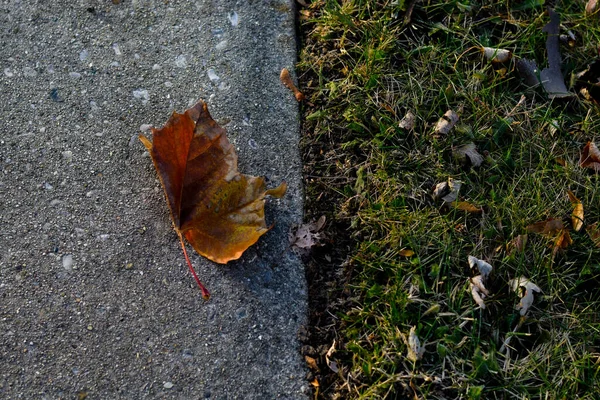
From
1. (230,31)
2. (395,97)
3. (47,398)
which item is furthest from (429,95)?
(47,398)

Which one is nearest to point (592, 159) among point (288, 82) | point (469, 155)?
point (469, 155)

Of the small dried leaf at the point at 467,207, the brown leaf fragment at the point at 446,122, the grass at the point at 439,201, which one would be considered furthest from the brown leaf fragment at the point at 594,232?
the brown leaf fragment at the point at 446,122

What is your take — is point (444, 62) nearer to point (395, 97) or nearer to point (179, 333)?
point (395, 97)

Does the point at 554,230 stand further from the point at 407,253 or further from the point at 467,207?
the point at 407,253

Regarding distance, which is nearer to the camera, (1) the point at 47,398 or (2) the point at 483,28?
(1) the point at 47,398

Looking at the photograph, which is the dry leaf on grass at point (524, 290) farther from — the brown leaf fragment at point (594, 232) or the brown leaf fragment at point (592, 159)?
the brown leaf fragment at point (592, 159)

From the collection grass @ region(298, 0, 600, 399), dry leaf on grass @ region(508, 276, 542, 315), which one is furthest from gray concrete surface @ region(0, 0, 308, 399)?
dry leaf on grass @ region(508, 276, 542, 315)

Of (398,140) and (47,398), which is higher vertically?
(398,140)

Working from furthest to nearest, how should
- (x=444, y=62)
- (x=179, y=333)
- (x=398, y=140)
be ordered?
1. (x=444, y=62)
2. (x=398, y=140)
3. (x=179, y=333)
